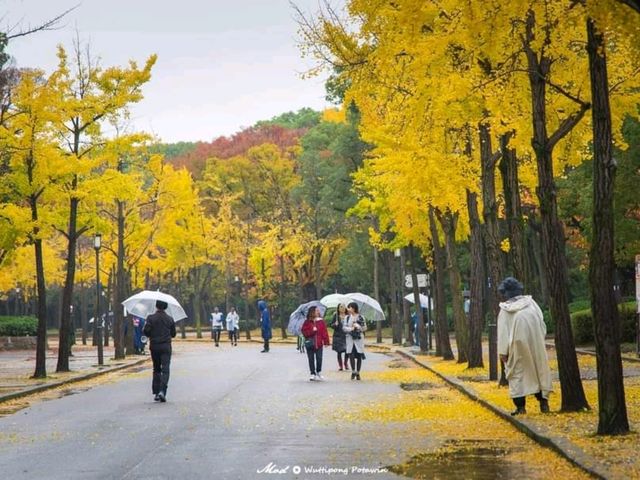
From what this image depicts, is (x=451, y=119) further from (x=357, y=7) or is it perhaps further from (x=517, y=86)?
(x=357, y=7)

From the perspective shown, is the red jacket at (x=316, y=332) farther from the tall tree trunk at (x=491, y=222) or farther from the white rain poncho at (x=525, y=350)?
the white rain poncho at (x=525, y=350)

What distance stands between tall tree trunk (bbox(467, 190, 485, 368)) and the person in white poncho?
11.1 meters

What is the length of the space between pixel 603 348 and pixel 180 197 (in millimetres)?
Answer: 42481

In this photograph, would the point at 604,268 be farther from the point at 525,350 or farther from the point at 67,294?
the point at 67,294

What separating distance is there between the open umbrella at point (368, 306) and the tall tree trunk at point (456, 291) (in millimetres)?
6520

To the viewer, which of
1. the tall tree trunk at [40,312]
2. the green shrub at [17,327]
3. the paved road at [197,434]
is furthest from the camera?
the green shrub at [17,327]

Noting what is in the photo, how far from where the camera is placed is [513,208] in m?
19.0

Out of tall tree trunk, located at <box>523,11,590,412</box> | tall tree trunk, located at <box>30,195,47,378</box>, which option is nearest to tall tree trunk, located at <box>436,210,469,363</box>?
tall tree trunk, located at <box>30,195,47,378</box>

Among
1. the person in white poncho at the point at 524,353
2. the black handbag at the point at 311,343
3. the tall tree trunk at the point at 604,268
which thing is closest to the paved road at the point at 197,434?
the black handbag at the point at 311,343

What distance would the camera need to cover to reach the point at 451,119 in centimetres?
1991

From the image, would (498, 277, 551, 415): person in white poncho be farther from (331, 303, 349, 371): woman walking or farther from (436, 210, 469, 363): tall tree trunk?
(331, 303, 349, 371): woman walking

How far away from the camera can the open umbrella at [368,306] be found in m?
38.4

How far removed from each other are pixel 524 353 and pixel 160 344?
8.12 meters

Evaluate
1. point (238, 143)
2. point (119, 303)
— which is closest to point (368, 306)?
point (119, 303)
